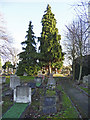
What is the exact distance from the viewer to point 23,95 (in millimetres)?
8555

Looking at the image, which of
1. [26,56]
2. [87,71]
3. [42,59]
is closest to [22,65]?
[26,56]

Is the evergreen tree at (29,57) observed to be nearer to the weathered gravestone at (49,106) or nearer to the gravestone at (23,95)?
the gravestone at (23,95)

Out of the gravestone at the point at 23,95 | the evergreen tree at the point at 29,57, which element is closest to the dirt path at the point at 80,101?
the gravestone at the point at 23,95

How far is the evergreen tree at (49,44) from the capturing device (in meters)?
27.8

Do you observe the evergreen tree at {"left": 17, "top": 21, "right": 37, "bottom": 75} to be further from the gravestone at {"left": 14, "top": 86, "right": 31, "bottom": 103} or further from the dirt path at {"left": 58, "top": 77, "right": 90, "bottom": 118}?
the gravestone at {"left": 14, "top": 86, "right": 31, "bottom": 103}

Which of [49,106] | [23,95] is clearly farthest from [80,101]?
[23,95]

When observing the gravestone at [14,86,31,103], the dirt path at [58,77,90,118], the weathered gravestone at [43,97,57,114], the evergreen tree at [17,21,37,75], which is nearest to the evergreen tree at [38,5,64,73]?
the evergreen tree at [17,21,37,75]

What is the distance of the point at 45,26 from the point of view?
96.1 ft

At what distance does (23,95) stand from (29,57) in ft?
64.1

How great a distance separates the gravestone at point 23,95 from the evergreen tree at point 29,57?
730 inches

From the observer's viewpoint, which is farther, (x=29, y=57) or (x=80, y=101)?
(x=29, y=57)

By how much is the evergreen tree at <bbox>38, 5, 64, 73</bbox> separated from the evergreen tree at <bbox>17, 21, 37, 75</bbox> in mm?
1823

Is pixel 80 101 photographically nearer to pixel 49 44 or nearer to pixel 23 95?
pixel 23 95

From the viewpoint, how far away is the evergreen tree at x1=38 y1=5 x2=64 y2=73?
91.3 ft
